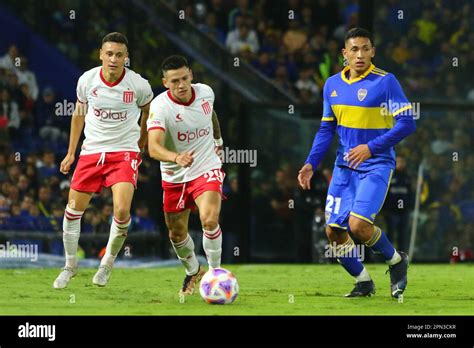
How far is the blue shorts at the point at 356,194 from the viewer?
11.6 m

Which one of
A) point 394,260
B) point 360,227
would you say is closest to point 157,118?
point 360,227

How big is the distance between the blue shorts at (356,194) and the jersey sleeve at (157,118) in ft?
5.55

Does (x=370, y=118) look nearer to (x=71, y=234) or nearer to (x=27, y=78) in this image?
(x=71, y=234)

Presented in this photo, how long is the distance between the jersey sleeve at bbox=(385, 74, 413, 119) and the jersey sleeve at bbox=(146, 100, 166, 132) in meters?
2.02

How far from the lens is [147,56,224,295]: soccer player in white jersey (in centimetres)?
1163

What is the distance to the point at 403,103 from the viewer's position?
11.6 m

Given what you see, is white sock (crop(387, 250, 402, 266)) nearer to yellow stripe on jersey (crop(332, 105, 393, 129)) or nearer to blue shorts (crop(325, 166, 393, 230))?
blue shorts (crop(325, 166, 393, 230))

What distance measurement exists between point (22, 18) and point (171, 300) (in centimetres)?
981

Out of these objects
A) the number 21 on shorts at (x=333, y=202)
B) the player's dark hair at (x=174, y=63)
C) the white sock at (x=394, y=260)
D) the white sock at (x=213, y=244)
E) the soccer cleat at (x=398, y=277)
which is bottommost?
the soccer cleat at (x=398, y=277)

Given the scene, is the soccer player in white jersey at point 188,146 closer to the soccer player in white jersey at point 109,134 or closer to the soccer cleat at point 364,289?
the soccer player in white jersey at point 109,134

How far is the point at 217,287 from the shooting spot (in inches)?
447

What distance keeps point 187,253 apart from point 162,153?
5.08ft

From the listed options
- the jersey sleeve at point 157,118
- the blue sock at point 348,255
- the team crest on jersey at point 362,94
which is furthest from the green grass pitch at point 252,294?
the team crest on jersey at point 362,94

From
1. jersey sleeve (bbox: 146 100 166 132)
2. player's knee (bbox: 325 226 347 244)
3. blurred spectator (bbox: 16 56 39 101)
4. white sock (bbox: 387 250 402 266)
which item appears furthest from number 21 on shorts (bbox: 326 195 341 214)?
blurred spectator (bbox: 16 56 39 101)
